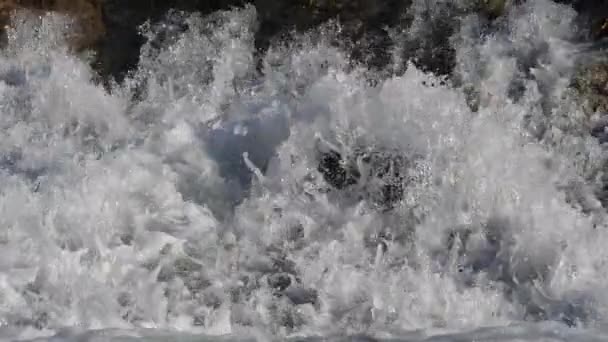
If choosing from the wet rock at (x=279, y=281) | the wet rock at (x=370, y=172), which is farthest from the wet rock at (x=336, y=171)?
the wet rock at (x=279, y=281)

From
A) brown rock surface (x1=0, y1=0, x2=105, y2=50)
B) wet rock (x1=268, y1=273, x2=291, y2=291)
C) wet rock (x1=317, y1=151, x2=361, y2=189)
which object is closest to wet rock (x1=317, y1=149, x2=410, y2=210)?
wet rock (x1=317, y1=151, x2=361, y2=189)

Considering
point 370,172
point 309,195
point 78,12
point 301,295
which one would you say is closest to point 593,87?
point 370,172

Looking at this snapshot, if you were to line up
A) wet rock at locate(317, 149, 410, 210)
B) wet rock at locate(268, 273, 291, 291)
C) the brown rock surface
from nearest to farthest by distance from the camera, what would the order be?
wet rock at locate(268, 273, 291, 291) → wet rock at locate(317, 149, 410, 210) → the brown rock surface

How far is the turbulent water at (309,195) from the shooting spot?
418 cm

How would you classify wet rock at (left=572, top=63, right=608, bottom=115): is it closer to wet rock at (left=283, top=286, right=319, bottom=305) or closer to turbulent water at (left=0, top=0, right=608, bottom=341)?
turbulent water at (left=0, top=0, right=608, bottom=341)

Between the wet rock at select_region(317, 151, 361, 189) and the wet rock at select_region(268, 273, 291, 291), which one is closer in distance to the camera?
the wet rock at select_region(268, 273, 291, 291)

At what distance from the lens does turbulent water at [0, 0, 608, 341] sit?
4180 millimetres

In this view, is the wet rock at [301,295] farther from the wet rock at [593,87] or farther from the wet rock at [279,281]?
the wet rock at [593,87]

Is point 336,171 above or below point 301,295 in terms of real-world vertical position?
above

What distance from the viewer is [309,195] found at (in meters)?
4.78

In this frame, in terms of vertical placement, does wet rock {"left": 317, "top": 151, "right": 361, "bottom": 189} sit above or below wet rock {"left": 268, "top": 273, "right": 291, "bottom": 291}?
above

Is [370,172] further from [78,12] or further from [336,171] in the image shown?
[78,12]

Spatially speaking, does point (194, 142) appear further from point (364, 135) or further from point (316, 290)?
point (316, 290)

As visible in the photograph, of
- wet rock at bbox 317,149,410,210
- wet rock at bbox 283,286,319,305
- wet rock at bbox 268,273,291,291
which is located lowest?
wet rock at bbox 283,286,319,305
